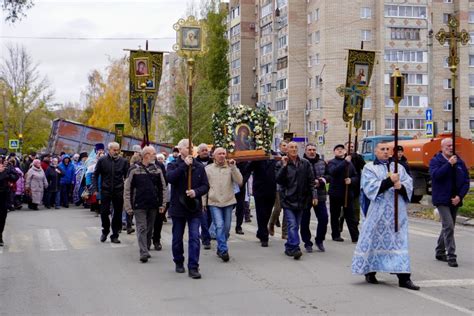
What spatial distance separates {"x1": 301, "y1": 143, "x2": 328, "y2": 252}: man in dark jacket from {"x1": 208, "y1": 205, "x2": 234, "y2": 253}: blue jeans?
1.58 meters

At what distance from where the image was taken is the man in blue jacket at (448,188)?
409 inches

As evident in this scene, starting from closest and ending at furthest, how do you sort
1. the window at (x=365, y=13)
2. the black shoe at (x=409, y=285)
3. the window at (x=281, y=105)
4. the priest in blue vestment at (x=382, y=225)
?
the black shoe at (x=409, y=285) < the priest in blue vestment at (x=382, y=225) < the window at (x=365, y=13) < the window at (x=281, y=105)

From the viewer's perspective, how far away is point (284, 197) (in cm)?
1114

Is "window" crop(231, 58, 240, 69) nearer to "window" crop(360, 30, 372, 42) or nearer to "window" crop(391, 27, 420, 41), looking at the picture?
"window" crop(360, 30, 372, 42)

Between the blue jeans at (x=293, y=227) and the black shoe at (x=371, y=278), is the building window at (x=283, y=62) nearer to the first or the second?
the blue jeans at (x=293, y=227)

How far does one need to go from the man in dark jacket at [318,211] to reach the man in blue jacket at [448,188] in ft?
6.89

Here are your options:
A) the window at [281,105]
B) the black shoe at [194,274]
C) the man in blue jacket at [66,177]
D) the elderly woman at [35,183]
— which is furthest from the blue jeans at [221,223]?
the window at [281,105]

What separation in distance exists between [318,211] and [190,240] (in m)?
3.41

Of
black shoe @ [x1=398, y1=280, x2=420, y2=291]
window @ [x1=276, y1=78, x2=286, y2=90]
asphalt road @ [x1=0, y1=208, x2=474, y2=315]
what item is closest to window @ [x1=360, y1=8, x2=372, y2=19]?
window @ [x1=276, y1=78, x2=286, y2=90]

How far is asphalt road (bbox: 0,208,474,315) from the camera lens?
24.6 ft

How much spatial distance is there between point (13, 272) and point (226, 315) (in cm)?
441

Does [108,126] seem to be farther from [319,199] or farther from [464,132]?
[319,199]

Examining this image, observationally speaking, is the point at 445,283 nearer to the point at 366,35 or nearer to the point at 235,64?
the point at 366,35

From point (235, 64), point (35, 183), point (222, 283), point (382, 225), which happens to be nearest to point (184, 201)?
point (222, 283)
